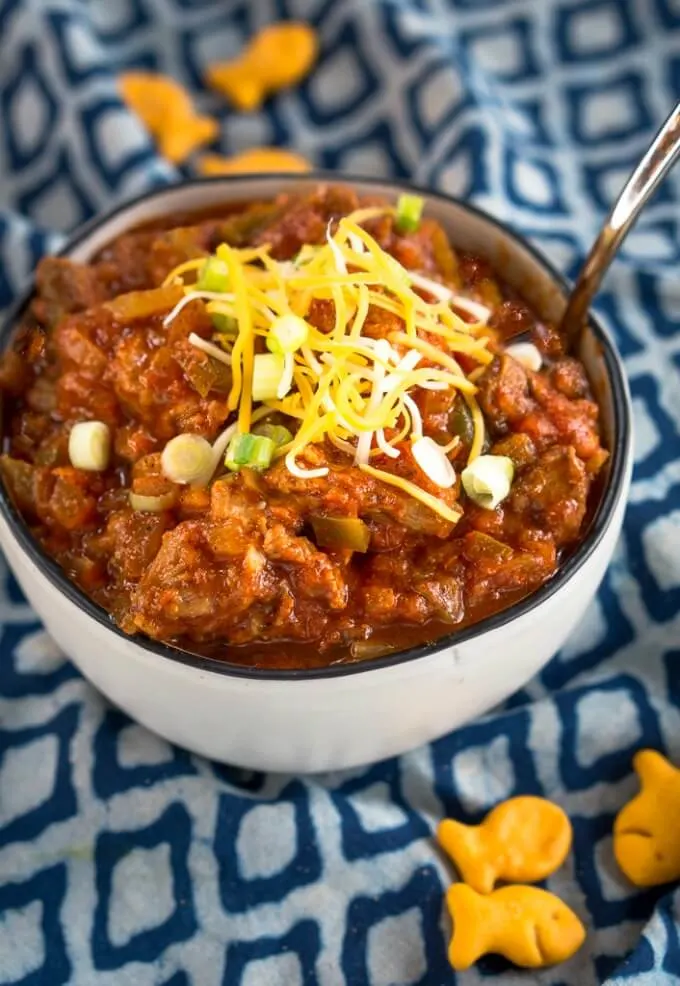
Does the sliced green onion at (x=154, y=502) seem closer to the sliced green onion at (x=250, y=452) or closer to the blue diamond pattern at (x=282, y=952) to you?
the sliced green onion at (x=250, y=452)

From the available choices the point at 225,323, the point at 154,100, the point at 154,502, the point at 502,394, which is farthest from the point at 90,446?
the point at 154,100

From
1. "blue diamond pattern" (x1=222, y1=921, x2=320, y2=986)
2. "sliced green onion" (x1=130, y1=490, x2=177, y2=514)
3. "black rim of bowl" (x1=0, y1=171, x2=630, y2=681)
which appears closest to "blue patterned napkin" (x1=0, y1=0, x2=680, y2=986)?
"blue diamond pattern" (x1=222, y1=921, x2=320, y2=986)

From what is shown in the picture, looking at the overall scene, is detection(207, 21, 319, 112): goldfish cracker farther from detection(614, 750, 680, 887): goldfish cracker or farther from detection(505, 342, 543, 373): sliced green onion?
detection(614, 750, 680, 887): goldfish cracker

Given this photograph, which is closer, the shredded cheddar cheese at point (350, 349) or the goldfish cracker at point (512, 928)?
the shredded cheddar cheese at point (350, 349)

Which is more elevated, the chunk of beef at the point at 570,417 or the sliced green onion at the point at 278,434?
the sliced green onion at the point at 278,434

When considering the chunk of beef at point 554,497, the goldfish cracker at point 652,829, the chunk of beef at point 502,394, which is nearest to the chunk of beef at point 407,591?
the chunk of beef at point 554,497

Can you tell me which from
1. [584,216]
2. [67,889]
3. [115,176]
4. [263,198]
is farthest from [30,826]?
[584,216]
